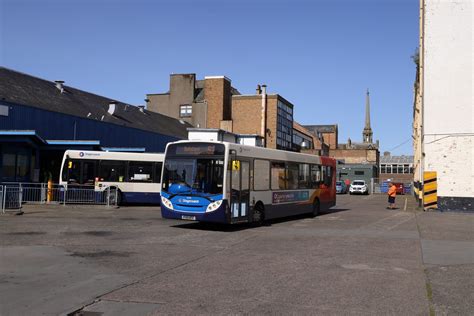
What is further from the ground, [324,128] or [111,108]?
[324,128]

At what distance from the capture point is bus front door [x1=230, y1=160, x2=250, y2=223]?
15.2m

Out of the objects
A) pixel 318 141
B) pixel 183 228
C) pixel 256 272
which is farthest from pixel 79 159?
pixel 318 141

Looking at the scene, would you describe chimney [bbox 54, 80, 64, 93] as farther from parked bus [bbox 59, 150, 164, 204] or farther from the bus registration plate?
the bus registration plate

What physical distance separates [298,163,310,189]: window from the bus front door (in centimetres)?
481

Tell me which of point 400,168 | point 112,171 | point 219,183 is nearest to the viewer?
point 219,183

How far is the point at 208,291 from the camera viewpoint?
722 cm

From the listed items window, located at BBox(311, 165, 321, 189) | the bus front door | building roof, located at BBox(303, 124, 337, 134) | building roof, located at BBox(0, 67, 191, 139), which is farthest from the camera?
building roof, located at BBox(303, 124, 337, 134)

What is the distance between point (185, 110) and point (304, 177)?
40833 millimetres

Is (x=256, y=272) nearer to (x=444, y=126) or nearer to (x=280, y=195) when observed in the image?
(x=280, y=195)

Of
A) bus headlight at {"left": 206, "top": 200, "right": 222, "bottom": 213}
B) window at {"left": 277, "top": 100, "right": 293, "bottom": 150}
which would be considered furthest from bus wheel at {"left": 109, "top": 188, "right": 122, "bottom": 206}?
window at {"left": 277, "top": 100, "right": 293, "bottom": 150}

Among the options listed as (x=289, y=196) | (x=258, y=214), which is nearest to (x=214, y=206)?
(x=258, y=214)

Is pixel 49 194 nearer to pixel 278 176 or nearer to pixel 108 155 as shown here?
pixel 108 155

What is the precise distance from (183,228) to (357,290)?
9004 mm

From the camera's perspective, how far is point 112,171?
80.3 feet
